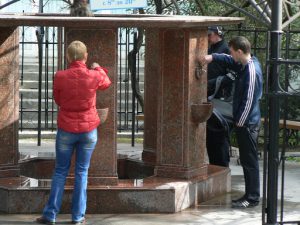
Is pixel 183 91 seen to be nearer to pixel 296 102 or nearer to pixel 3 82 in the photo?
pixel 3 82

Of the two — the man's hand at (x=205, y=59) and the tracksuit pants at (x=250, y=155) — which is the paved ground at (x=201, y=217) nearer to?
the tracksuit pants at (x=250, y=155)

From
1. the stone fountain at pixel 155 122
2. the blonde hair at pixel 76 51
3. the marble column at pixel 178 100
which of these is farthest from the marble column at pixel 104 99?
the marble column at pixel 178 100

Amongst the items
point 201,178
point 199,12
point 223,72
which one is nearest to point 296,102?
point 199,12

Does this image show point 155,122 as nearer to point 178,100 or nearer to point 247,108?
point 178,100

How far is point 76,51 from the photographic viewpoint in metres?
8.33

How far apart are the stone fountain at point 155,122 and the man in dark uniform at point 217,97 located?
53 cm

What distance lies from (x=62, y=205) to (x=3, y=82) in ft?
4.40

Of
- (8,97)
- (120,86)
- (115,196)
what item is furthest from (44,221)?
(120,86)

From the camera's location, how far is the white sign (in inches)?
438

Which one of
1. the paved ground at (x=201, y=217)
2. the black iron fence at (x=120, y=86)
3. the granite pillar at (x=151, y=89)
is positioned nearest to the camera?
the paved ground at (x=201, y=217)

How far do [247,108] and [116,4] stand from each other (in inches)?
105

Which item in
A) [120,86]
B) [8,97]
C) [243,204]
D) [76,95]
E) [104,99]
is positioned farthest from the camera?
[120,86]

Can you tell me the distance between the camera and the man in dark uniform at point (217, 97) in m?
10.6

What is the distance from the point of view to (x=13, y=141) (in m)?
9.48
